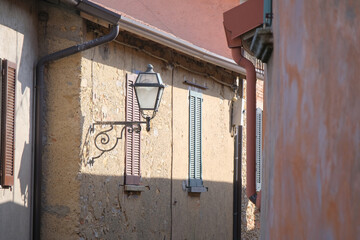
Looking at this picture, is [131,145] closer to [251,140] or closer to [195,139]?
[195,139]

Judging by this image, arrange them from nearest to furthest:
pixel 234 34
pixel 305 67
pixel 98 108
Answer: pixel 305 67, pixel 234 34, pixel 98 108

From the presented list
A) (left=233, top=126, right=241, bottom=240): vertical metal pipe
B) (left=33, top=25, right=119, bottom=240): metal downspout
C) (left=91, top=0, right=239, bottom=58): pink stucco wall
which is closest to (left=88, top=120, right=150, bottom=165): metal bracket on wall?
(left=33, top=25, right=119, bottom=240): metal downspout

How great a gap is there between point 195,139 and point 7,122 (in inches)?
211

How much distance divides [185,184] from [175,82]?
163cm

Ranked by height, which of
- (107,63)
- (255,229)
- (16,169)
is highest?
(107,63)

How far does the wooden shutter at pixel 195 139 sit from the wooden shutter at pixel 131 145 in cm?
220

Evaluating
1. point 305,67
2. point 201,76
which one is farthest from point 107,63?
point 305,67

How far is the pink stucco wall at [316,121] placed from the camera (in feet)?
10.7

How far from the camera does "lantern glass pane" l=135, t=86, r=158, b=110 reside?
961cm

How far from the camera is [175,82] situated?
1240cm

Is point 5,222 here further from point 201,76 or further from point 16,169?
point 201,76

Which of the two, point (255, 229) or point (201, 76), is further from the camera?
point (255, 229)

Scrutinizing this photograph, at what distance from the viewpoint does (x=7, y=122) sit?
27.2ft

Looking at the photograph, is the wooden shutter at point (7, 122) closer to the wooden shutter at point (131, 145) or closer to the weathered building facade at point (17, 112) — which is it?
the weathered building facade at point (17, 112)
